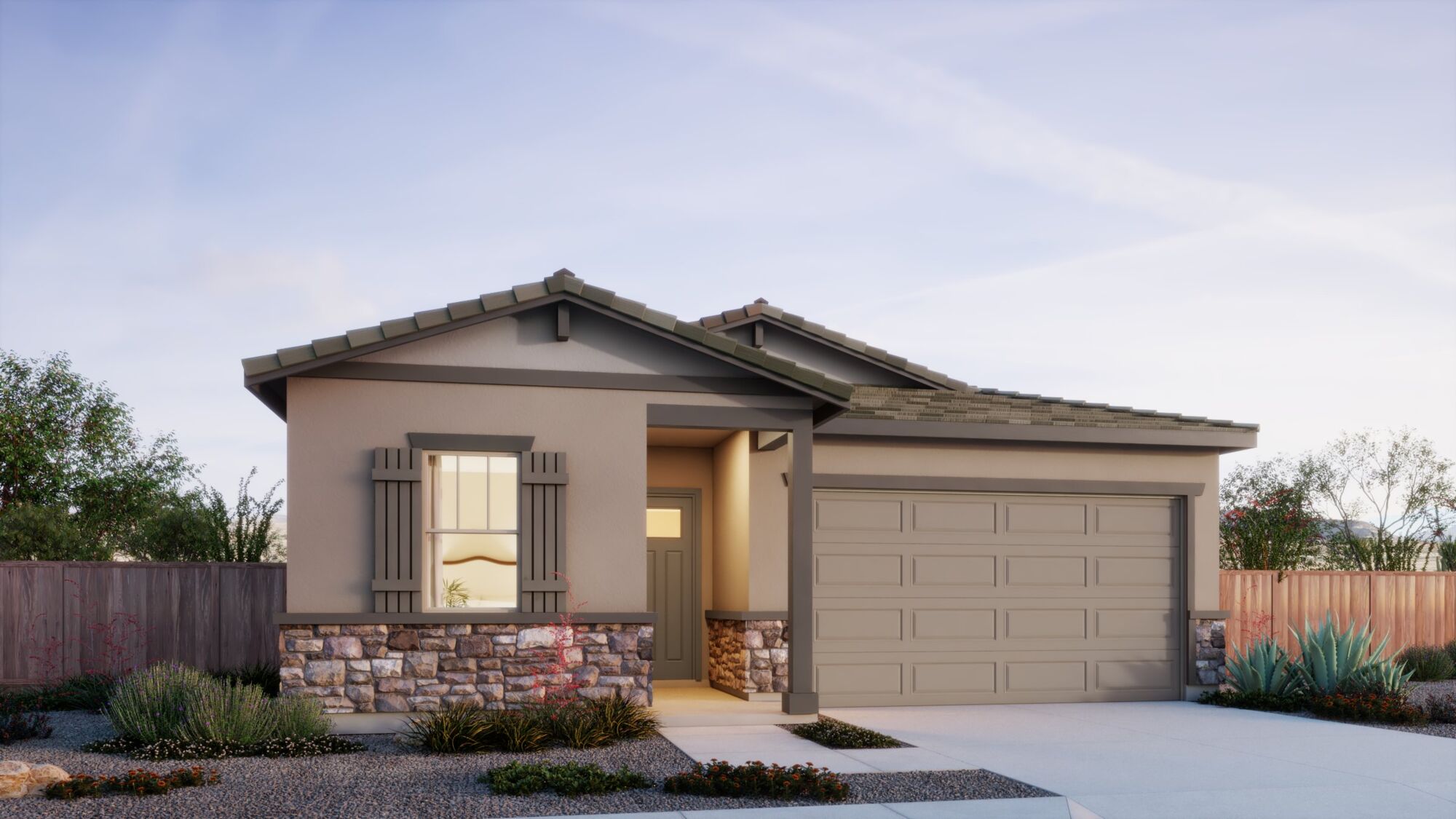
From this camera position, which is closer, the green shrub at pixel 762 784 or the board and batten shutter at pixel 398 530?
the green shrub at pixel 762 784

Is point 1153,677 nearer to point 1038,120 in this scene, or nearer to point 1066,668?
point 1066,668

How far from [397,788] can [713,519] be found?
6.51 meters

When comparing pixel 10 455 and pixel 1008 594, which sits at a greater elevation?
pixel 10 455

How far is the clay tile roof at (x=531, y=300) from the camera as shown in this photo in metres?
9.79

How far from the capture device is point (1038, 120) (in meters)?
14.9

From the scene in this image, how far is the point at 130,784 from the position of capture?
7.38 metres

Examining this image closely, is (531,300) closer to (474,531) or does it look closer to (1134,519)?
(474,531)

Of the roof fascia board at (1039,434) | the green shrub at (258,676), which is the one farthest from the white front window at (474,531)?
the roof fascia board at (1039,434)

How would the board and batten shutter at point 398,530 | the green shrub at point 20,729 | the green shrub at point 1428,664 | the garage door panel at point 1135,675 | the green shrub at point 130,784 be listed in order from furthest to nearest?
1. the green shrub at point 1428,664
2. the garage door panel at point 1135,675
3. the board and batten shutter at point 398,530
4. the green shrub at point 20,729
5. the green shrub at point 130,784

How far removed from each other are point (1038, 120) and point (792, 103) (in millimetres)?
3257

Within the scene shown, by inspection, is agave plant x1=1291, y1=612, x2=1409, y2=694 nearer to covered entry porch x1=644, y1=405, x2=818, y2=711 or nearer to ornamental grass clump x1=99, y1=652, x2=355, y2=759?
covered entry porch x1=644, y1=405, x2=818, y2=711

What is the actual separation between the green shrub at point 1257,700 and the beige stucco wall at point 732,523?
18.1 feet

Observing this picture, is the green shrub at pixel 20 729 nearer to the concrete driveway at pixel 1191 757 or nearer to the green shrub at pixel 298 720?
the green shrub at pixel 298 720

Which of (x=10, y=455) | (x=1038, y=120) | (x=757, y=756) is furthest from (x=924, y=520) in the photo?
(x=10, y=455)
